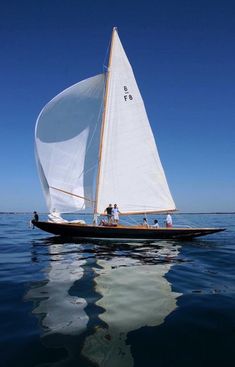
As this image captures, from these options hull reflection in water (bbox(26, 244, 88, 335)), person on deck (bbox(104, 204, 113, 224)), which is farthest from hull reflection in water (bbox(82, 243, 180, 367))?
person on deck (bbox(104, 204, 113, 224))

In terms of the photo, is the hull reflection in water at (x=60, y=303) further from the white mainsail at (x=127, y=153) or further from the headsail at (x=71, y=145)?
the white mainsail at (x=127, y=153)

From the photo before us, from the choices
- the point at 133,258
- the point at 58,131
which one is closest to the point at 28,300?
the point at 133,258

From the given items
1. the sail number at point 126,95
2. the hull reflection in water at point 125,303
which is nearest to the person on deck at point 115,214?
the sail number at point 126,95

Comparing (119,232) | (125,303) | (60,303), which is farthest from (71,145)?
(125,303)

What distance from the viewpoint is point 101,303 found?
8.34 m

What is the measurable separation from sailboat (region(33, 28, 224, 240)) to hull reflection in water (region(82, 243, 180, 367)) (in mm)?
10554

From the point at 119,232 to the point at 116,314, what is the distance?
15919 mm

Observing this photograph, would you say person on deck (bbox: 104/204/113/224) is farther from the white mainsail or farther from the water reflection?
the water reflection

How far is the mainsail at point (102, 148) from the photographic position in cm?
2541

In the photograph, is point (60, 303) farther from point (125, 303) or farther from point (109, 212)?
point (109, 212)

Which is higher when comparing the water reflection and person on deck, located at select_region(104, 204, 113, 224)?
person on deck, located at select_region(104, 204, 113, 224)

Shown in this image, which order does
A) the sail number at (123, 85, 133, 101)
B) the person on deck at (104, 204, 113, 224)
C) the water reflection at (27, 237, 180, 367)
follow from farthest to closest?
the sail number at (123, 85, 133, 101)
the person on deck at (104, 204, 113, 224)
the water reflection at (27, 237, 180, 367)

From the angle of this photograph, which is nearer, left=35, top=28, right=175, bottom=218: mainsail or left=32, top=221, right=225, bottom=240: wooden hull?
left=32, top=221, right=225, bottom=240: wooden hull

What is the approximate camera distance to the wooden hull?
2331cm
